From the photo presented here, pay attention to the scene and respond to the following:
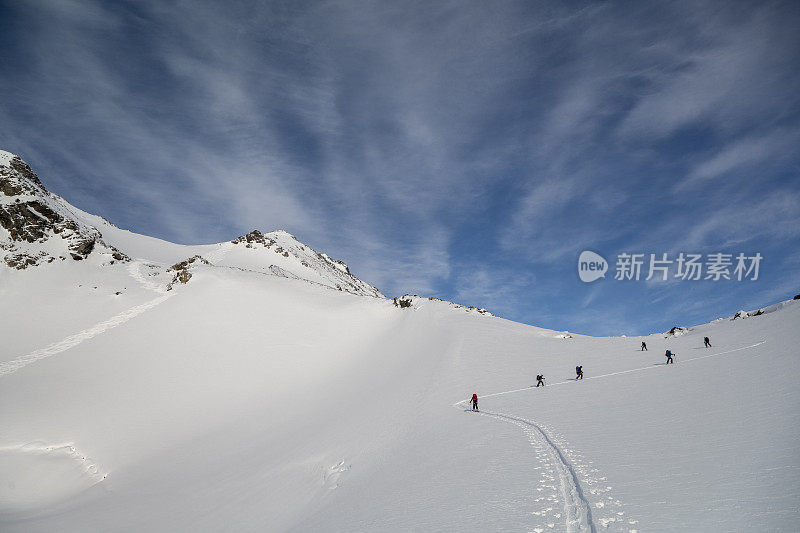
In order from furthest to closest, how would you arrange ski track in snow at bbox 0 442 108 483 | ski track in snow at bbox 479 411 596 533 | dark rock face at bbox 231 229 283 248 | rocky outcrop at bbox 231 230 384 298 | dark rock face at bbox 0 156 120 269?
dark rock face at bbox 231 229 283 248 < rocky outcrop at bbox 231 230 384 298 < dark rock face at bbox 0 156 120 269 < ski track in snow at bbox 0 442 108 483 < ski track in snow at bbox 479 411 596 533

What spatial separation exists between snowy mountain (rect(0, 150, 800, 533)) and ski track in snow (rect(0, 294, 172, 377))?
23 centimetres

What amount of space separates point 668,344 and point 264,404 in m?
47.6

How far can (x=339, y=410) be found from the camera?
105 feet

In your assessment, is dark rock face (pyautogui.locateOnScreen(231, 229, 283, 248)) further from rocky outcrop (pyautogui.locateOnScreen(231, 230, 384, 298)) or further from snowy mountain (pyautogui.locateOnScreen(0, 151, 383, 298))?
snowy mountain (pyautogui.locateOnScreen(0, 151, 383, 298))

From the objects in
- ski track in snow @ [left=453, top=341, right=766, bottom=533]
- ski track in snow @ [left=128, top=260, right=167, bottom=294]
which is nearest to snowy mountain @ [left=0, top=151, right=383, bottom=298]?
ski track in snow @ [left=128, top=260, right=167, bottom=294]

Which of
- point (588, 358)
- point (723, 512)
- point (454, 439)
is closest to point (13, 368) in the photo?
point (454, 439)

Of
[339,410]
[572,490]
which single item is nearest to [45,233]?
[339,410]

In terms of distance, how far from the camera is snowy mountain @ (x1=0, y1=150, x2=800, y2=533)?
10398 mm

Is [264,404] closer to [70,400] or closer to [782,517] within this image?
[70,400]

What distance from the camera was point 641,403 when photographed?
62.6 ft

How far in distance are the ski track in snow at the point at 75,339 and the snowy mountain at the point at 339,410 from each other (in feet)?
0.75

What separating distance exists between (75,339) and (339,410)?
35.7 m

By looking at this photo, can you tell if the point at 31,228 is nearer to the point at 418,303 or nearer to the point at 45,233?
the point at 45,233

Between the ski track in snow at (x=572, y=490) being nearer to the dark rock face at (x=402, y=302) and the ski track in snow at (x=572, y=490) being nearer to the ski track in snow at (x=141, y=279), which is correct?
the dark rock face at (x=402, y=302)
